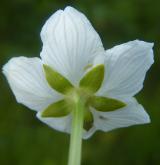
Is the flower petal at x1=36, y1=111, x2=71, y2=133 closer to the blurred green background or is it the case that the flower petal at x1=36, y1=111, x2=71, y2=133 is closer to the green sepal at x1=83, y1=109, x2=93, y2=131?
the green sepal at x1=83, y1=109, x2=93, y2=131

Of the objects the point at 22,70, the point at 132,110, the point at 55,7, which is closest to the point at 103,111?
the point at 132,110

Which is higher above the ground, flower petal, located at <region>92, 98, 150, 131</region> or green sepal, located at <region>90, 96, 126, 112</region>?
green sepal, located at <region>90, 96, 126, 112</region>

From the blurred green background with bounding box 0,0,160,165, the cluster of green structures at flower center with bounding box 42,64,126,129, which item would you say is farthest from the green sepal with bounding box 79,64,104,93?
the blurred green background with bounding box 0,0,160,165

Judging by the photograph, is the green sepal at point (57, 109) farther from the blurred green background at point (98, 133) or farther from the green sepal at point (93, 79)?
the blurred green background at point (98, 133)

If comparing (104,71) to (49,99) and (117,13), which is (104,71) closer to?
(49,99)

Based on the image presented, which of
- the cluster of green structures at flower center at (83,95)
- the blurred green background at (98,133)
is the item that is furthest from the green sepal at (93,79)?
the blurred green background at (98,133)
